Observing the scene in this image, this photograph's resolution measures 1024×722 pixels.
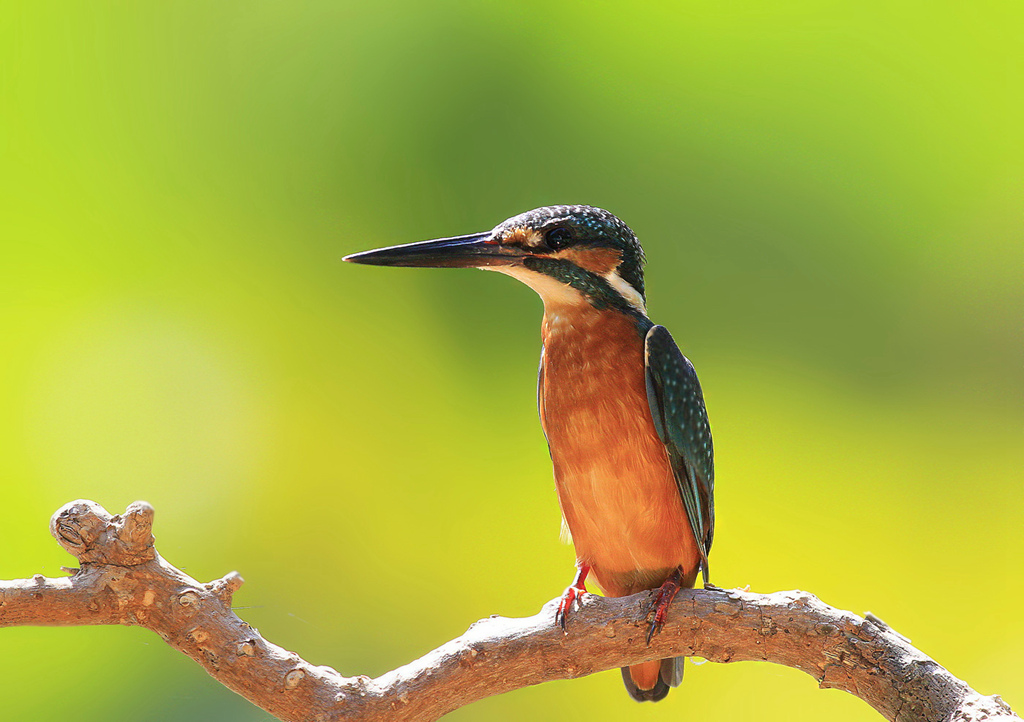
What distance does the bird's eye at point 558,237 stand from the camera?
1.50 m

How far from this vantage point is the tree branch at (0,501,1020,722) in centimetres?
126

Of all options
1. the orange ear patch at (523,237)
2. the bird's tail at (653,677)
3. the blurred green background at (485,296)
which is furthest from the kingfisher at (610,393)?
the blurred green background at (485,296)

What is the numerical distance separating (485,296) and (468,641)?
1.79m

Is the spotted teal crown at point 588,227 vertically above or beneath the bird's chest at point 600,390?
above

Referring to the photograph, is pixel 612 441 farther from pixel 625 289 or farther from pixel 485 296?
pixel 485 296

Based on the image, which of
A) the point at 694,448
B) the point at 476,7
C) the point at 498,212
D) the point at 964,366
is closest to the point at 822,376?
the point at 964,366

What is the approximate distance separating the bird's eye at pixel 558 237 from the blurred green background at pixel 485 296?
148cm

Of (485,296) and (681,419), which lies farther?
(485,296)

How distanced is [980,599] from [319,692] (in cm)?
248

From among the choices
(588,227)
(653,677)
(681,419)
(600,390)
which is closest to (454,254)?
(588,227)

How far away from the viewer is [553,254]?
152cm

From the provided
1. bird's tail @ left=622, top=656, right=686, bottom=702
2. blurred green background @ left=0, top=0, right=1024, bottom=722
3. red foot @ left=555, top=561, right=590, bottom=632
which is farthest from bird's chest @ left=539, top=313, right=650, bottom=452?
blurred green background @ left=0, top=0, right=1024, bottom=722

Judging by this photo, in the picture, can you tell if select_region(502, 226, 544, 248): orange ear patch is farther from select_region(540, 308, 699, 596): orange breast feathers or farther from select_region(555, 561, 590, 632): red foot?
select_region(555, 561, 590, 632): red foot

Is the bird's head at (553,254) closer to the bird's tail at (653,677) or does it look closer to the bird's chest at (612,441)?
the bird's chest at (612,441)
